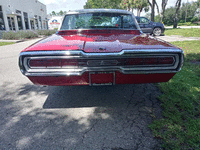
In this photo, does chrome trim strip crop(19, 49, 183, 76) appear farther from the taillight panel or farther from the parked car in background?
the parked car in background

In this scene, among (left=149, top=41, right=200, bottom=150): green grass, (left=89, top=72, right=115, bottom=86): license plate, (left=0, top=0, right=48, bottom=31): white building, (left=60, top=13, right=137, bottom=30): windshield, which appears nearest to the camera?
(left=149, top=41, right=200, bottom=150): green grass

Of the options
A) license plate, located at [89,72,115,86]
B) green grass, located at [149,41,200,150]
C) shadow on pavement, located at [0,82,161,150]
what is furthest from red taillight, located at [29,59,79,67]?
green grass, located at [149,41,200,150]

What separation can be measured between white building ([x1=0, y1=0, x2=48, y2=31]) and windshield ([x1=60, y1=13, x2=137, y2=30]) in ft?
77.4

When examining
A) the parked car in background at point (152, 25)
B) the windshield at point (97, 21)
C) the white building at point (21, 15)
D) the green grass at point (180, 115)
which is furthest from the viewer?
the white building at point (21, 15)

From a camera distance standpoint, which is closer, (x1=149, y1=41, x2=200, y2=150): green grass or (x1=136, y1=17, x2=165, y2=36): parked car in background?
(x1=149, y1=41, x2=200, y2=150): green grass

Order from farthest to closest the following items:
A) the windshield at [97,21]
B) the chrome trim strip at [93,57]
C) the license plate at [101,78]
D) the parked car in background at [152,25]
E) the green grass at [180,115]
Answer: the parked car in background at [152,25] < the windshield at [97,21] < the license plate at [101,78] < the chrome trim strip at [93,57] < the green grass at [180,115]

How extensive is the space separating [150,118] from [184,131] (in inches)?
19.5

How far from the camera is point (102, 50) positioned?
2.26m

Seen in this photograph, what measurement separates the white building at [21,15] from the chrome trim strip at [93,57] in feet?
81.6

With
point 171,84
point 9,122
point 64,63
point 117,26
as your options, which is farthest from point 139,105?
point 9,122

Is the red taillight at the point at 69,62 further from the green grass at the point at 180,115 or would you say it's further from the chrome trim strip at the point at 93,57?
the green grass at the point at 180,115

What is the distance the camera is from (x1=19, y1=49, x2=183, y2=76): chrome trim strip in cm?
221

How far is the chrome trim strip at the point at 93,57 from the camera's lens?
2213 mm

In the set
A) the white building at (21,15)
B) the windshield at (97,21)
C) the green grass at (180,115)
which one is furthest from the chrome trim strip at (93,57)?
the white building at (21,15)
